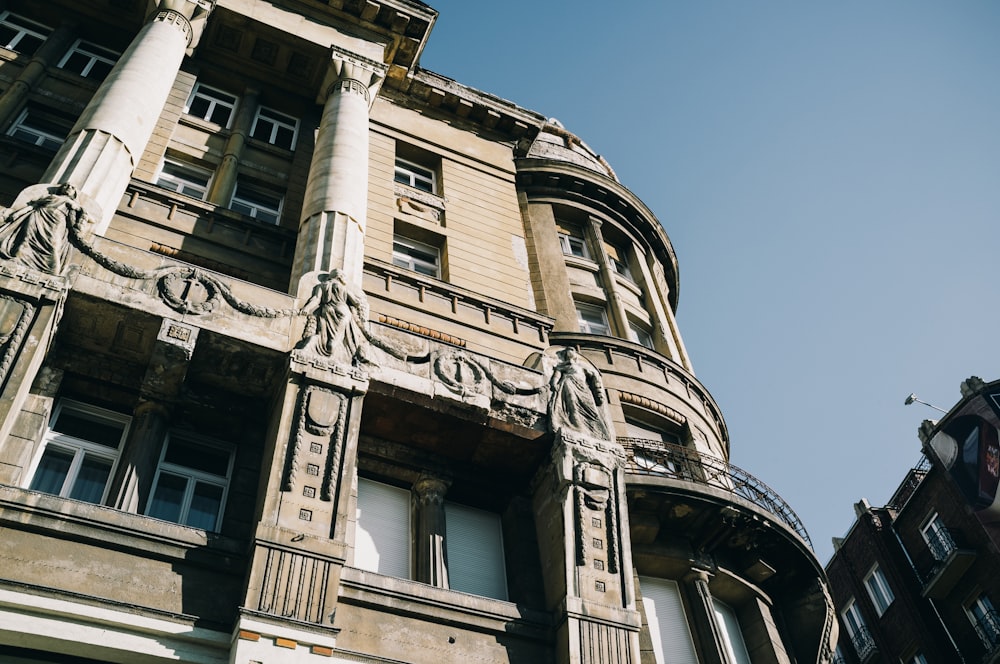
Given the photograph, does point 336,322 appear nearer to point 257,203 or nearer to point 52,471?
point 52,471

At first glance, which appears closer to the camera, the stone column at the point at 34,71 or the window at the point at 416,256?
the stone column at the point at 34,71

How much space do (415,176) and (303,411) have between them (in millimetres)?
14632

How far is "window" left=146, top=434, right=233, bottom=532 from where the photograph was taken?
13922mm

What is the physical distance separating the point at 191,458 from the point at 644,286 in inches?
731

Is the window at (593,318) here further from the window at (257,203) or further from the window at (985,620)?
the window at (985,620)

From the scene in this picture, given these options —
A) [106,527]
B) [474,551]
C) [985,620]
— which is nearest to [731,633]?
[474,551]

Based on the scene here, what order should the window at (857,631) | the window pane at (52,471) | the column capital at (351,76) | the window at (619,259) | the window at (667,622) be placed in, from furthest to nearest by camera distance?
the window at (857,631) < the window at (619,259) < the column capital at (351,76) < the window at (667,622) < the window pane at (52,471)

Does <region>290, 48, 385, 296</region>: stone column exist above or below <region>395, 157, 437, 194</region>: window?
below

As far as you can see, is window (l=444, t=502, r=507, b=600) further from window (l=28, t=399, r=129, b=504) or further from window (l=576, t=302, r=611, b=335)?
window (l=576, t=302, r=611, b=335)

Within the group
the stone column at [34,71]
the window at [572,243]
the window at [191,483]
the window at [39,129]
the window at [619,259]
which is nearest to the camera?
the window at [191,483]

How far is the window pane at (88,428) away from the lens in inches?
566

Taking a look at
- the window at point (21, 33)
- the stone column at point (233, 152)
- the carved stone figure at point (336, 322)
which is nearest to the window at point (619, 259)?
the stone column at point (233, 152)

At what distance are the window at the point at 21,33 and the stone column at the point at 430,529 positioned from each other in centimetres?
1887

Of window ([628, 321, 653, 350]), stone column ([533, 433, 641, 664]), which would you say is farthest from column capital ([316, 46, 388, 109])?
stone column ([533, 433, 641, 664])
